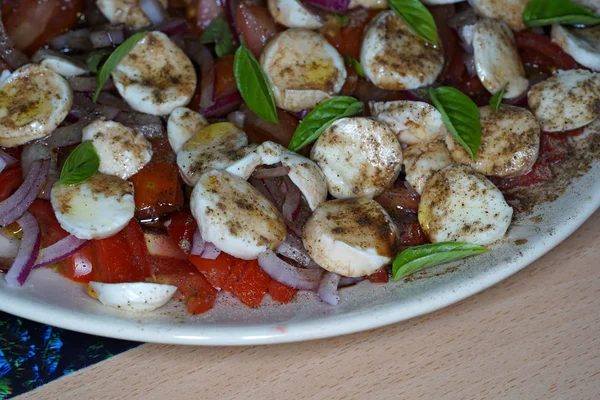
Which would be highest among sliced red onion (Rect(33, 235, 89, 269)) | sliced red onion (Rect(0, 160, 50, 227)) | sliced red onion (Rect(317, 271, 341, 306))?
sliced red onion (Rect(0, 160, 50, 227))

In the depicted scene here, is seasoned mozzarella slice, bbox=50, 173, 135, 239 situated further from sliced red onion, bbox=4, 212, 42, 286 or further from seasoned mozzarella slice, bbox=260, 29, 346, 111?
seasoned mozzarella slice, bbox=260, 29, 346, 111

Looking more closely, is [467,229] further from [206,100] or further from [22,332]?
[22,332]

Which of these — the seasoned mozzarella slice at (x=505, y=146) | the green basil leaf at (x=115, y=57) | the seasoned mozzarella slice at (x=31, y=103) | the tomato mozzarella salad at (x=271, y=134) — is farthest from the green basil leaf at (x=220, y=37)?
the seasoned mozzarella slice at (x=505, y=146)

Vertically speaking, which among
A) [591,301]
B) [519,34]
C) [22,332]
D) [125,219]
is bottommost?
[22,332]

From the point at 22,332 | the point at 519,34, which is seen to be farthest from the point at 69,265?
the point at 519,34

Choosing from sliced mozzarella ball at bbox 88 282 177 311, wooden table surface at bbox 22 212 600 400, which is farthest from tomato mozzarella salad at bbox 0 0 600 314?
wooden table surface at bbox 22 212 600 400

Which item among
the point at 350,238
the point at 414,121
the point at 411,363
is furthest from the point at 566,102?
the point at 411,363

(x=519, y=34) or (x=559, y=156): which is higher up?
(x=519, y=34)
